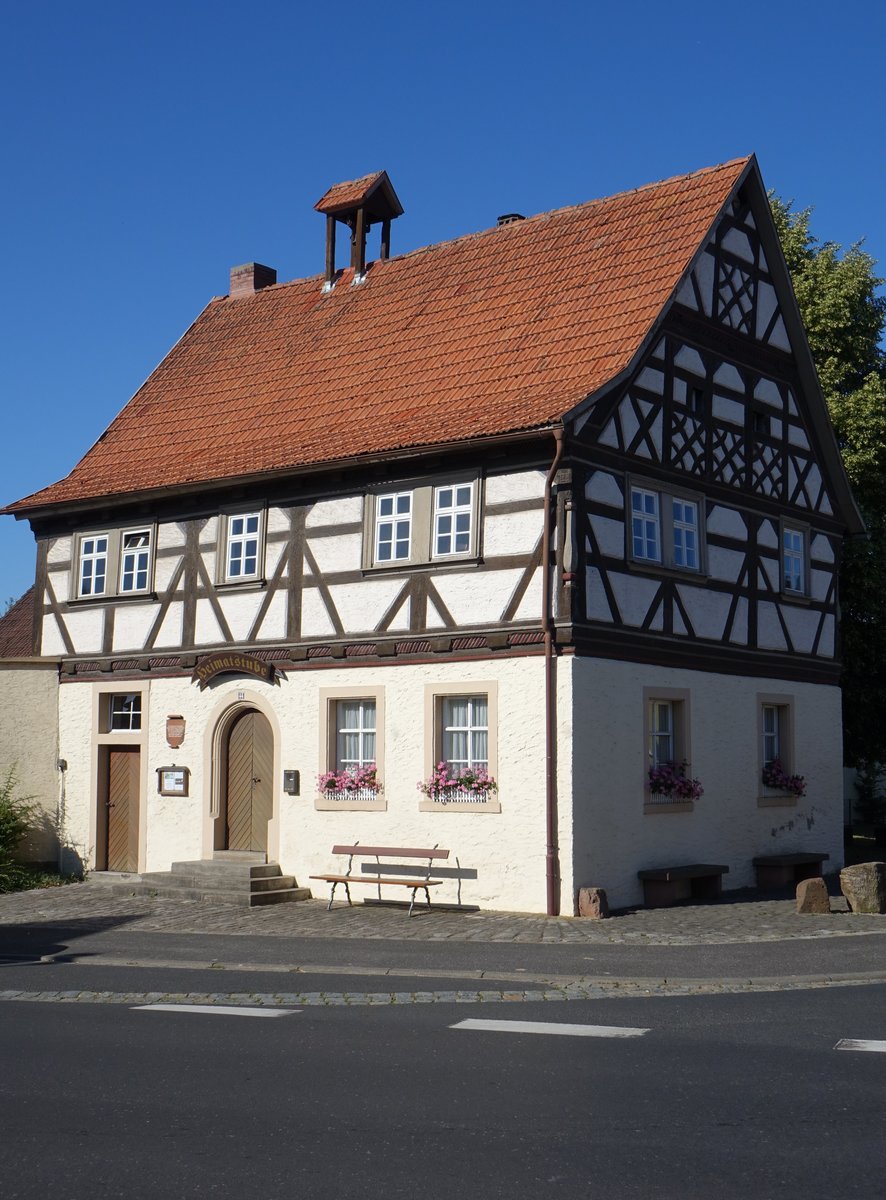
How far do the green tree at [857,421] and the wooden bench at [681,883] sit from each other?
9.35 m

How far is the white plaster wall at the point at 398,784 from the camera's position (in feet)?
59.2

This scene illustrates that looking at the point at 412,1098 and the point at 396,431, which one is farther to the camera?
the point at 396,431

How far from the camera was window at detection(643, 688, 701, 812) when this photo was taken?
1927 centimetres

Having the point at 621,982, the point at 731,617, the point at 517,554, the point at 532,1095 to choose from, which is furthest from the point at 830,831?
the point at 532,1095

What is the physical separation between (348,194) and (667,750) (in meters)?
11.8

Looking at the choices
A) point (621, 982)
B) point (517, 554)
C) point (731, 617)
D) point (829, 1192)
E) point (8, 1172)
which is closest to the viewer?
point (829, 1192)

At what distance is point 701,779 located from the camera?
20.3m

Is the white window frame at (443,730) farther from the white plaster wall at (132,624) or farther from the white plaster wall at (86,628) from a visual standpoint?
the white plaster wall at (86,628)

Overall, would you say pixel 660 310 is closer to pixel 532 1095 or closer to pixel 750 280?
pixel 750 280

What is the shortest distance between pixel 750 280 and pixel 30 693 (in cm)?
1287

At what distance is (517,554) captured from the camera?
60.7 feet

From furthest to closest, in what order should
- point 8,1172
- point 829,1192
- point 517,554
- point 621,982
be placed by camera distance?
point 517,554
point 621,982
point 8,1172
point 829,1192

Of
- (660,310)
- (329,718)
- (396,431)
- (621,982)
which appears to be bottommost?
(621,982)

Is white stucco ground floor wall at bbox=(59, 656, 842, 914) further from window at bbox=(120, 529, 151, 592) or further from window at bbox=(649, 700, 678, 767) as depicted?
window at bbox=(120, 529, 151, 592)
